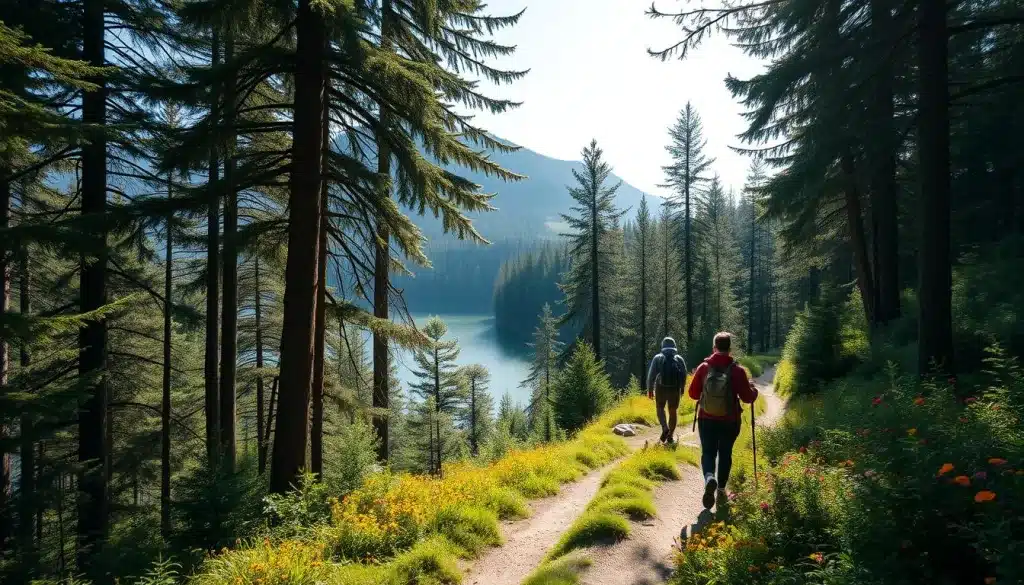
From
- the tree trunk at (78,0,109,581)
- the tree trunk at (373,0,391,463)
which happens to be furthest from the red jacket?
the tree trunk at (78,0,109,581)

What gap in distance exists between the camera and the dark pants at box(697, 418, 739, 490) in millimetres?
5363

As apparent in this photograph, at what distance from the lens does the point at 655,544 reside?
4871mm

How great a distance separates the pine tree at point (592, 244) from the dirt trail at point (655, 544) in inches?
688

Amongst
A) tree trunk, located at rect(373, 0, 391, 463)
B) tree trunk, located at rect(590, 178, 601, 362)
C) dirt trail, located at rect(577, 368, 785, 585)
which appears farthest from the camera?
tree trunk, located at rect(590, 178, 601, 362)

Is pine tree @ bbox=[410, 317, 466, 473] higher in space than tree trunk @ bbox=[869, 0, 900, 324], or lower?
lower

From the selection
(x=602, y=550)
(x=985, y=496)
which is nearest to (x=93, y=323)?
(x=602, y=550)

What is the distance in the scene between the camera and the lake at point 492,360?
196 feet

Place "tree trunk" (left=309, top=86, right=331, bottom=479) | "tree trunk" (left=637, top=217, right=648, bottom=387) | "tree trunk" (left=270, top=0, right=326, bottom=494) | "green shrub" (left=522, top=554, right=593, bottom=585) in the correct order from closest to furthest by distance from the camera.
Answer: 1. "green shrub" (left=522, top=554, right=593, bottom=585)
2. "tree trunk" (left=270, top=0, right=326, bottom=494)
3. "tree trunk" (left=309, top=86, right=331, bottom=479)
4. "tree trunk" (left=637, top=217, right=648, bottom=387)

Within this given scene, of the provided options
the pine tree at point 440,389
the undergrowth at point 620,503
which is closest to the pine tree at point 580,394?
the undergrowth at point 620,503

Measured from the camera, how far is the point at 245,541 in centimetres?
523

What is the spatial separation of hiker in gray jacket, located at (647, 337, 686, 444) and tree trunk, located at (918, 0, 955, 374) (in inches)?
129

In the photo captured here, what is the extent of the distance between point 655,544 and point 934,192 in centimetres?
621

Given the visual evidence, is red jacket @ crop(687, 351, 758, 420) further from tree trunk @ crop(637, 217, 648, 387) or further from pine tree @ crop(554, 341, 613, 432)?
tree trunk @ crop(637, 217, 648, 387)

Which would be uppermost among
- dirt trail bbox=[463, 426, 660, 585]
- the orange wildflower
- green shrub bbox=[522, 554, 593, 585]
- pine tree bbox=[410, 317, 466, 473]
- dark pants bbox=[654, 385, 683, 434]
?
the orange wildflower
